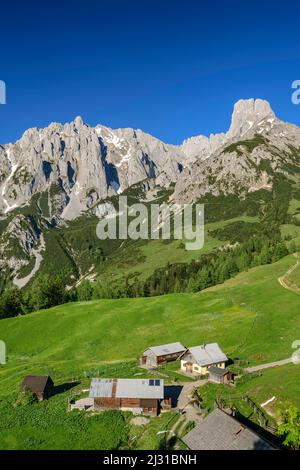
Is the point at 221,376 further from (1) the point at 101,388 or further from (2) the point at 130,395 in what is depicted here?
(1) the point at 101,388

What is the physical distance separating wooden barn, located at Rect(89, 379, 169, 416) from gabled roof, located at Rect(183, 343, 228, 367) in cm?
1583

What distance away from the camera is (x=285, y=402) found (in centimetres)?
5100

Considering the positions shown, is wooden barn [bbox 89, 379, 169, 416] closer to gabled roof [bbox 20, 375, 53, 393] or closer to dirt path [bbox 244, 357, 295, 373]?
gabled roof [bbox 20, 375, 53, 393]

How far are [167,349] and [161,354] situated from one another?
2.84 m

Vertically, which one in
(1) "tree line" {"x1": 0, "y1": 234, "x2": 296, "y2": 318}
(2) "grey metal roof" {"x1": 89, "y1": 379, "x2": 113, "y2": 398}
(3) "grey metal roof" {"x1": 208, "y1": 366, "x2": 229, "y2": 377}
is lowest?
Answer: (1) "tree line" {"x1": 0, "y1": 234, "x2": 296, "y2": 318}

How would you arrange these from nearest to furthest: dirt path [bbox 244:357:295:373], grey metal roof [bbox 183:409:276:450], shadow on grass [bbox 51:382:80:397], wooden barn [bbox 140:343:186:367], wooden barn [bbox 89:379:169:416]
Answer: grey metal roof [bbox 183:409:276:450] → wooden barn [bbox 89:379:169:416] → shadow on grass [bbox 51:382:80:397] → dirt path [bbox 244:357:295:373] → wooden barn [bbox 140:343:186:367]

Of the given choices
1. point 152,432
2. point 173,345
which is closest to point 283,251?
point 173,345

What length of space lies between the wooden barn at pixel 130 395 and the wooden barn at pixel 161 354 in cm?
2200

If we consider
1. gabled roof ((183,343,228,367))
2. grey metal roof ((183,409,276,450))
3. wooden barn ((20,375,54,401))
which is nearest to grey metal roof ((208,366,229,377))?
gabled roof ((183,343,228,367))

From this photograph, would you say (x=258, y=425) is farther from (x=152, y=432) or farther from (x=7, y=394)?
(x=7, y=394)

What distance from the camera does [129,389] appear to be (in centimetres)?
5694

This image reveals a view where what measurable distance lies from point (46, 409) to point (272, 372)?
35.6 meters

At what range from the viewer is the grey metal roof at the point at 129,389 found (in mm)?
55441

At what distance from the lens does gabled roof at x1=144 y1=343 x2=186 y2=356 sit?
267 ft
